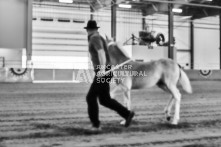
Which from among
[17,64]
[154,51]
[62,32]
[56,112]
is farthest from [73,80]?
[56,112]

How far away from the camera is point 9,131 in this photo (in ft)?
15.9

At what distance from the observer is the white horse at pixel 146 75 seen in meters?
5.54

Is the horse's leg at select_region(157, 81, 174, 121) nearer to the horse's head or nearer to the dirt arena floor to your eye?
the dirt arena floor

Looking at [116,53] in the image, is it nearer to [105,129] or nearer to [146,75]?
[146,75]

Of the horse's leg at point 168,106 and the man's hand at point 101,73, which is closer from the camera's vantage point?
the man's hand at point 101,73

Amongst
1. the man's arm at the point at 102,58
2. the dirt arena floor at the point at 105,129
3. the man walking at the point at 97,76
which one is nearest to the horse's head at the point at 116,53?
the man walking at the point at 97,76

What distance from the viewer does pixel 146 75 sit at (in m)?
5.71

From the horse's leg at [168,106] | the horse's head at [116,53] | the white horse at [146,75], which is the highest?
the horse's head at [116,53]

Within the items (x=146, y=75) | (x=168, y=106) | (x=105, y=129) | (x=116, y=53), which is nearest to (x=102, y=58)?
(x=116, y=53)

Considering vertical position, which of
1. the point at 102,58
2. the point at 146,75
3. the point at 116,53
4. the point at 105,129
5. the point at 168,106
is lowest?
the point at 105,129

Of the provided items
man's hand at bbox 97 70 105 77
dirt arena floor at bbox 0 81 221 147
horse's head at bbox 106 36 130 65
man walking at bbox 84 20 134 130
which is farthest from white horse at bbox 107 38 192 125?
man's hand at bbox 97 70 105 77

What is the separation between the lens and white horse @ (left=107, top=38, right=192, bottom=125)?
554 centimetres

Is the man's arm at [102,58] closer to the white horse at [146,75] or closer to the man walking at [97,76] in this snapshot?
the man walking at [97,76]

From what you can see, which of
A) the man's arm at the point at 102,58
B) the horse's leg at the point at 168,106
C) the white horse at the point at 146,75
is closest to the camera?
the man's arm at the point at 102,58
